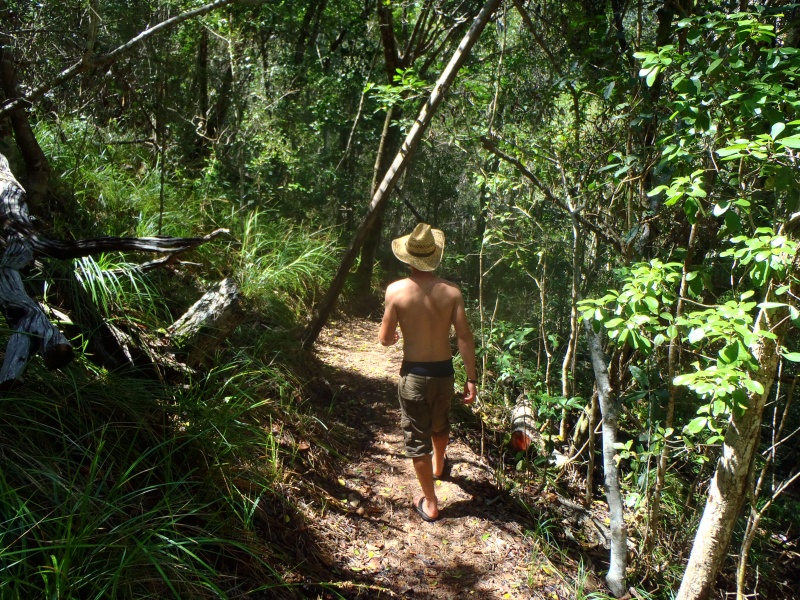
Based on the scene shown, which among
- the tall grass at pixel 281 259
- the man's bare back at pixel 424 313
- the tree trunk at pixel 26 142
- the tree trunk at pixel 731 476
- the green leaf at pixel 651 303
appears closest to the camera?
the green leaf at pixel 651 303

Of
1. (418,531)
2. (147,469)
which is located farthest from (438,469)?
(147,469)

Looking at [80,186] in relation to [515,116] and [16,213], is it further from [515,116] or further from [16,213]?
[515,116]

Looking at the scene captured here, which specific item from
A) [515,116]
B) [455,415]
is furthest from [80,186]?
[515,116]

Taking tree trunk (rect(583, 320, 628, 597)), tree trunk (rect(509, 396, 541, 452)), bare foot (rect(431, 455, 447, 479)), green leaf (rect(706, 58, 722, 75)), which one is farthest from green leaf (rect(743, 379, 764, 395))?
tree trunk (rect(509, 396, 541, 452))

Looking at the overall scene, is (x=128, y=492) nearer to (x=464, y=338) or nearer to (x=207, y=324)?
(x=207, y=324)

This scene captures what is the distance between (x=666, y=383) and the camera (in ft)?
13.6

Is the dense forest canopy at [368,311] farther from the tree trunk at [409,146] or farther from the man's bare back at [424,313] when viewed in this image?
the man's bare back at [424,313]

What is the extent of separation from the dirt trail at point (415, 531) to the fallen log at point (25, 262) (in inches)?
83.5

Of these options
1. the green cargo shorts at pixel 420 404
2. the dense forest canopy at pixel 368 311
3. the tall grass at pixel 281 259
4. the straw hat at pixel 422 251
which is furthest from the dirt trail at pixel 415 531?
the tall grass at pixel 281 259

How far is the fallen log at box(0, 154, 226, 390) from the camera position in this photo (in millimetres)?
2496

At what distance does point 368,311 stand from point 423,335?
6027 millimetres

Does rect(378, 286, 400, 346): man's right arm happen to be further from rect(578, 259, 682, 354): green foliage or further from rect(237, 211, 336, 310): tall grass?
rect(237, 211, 336, 310): tall grass

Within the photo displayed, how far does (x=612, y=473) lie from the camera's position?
396 cm

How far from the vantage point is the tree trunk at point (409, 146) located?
5.89m
